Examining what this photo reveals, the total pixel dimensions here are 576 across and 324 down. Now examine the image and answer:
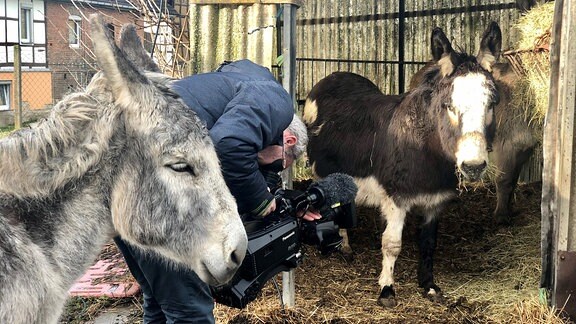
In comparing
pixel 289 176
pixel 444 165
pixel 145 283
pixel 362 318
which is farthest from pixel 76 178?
pixel 444 165

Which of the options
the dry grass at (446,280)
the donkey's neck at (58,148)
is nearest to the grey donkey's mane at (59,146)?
the donkey's neck at (58,148)

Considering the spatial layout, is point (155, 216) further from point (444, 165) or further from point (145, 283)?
point (444, 165)

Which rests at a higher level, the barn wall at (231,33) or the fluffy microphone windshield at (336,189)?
the barn wall at (231,33)

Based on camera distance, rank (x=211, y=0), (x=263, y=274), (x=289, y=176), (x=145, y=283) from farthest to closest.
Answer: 1. (x=211, y=0)
2. (x=289, y=176)
3. (x=145, y=283)
4. (x=263, y=274)

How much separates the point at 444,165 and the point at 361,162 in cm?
80

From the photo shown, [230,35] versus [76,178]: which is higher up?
[230,35]

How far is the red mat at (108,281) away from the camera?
195 inches

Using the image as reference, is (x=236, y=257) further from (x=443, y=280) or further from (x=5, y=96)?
(x=5, y=96)

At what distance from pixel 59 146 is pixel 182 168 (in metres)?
0.40

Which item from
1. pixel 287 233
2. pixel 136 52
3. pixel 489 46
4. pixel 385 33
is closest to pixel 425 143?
pixel 489 46

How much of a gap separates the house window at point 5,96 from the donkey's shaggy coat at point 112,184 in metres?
19.7

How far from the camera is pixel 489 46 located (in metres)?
5.03

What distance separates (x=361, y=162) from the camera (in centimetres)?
559

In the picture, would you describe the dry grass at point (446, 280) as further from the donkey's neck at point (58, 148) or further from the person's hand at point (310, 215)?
the donkey's neck at point (58, 148)
